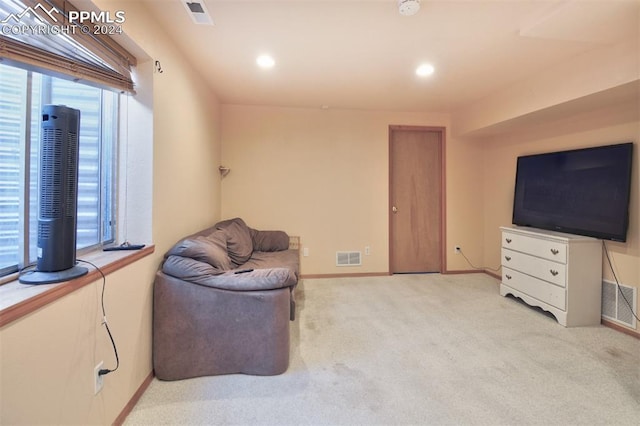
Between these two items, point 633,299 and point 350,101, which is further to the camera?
point 350,101

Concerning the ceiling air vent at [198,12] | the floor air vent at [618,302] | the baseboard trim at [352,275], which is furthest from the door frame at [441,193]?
the ceiling air vent at [198,12]

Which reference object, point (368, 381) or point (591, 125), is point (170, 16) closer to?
point (368, 381)

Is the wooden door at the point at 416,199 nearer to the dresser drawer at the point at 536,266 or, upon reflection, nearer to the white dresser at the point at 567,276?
the dresser drawer at the point at 536,266

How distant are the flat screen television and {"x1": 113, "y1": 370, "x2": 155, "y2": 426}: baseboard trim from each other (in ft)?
12.3

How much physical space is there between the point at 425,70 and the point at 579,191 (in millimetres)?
1881

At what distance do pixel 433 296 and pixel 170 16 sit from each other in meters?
3.52

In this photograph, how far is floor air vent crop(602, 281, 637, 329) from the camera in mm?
2379

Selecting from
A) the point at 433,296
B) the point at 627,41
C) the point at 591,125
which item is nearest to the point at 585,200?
the point at 591,125

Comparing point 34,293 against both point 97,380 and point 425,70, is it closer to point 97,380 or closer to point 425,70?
point 97,380

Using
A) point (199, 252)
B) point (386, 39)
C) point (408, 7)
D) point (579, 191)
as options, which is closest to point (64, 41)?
point (199, 252)

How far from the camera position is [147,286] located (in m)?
1.70

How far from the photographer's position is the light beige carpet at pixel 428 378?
1.49 meters

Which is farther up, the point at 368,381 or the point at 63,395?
the point at 63,395

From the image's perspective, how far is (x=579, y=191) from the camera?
265 cm
